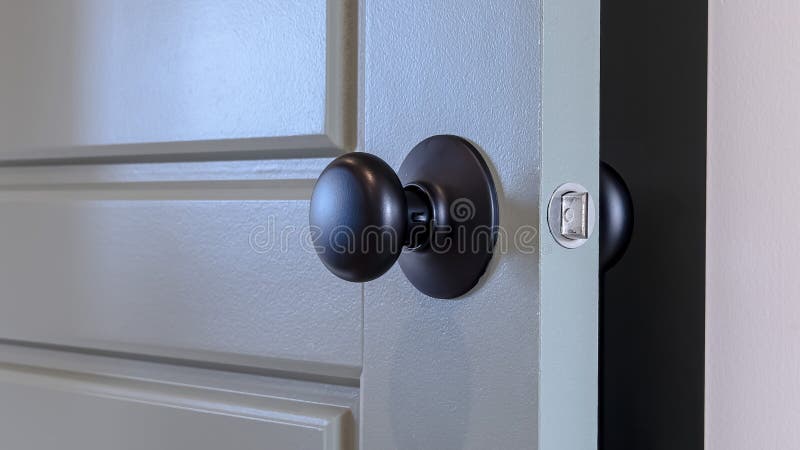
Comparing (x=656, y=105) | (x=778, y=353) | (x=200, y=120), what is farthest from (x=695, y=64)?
(x=200, y=120)

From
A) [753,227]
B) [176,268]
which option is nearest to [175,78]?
[176,268]

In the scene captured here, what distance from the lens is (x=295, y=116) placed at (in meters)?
0.45

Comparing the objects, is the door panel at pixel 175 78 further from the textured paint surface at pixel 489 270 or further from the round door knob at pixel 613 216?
the round door knob at pixel 613 216

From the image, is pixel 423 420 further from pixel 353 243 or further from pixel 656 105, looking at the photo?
pixel 656 105

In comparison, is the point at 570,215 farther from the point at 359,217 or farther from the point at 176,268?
the point at 176,268

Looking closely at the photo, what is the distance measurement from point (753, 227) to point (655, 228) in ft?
0.22

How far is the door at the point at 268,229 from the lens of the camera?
0.36 meters

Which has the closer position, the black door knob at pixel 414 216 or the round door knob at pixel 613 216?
the black door knob at pixel 414 216

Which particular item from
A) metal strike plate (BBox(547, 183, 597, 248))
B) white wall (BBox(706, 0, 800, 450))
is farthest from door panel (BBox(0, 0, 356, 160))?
white wall (BBox(706, 0, 800, 450))

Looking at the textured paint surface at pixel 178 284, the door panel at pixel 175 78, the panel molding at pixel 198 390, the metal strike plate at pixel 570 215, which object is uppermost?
the door panel at pixel 175 78

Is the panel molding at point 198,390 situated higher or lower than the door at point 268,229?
lower

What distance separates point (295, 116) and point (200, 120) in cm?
7

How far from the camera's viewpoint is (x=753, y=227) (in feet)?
1.61

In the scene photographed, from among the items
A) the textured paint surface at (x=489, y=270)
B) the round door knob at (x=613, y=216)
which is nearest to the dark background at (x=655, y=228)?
the round door knob at (x=613, y=216)
